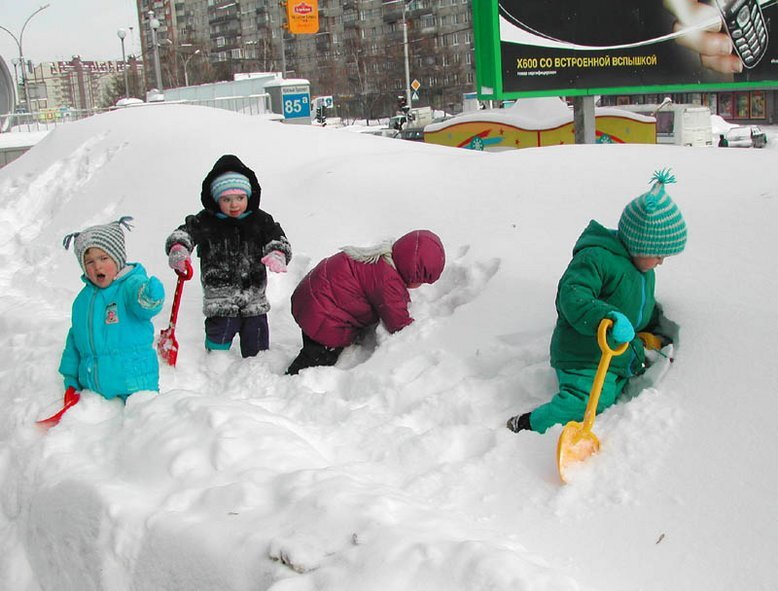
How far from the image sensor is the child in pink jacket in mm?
4219

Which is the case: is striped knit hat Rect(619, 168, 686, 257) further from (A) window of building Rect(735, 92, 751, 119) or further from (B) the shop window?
(B) the shop window

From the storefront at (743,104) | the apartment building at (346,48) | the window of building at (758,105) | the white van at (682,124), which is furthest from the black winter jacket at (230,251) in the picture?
the apartment building at (346,48)

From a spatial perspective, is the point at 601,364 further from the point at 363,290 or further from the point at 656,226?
the point at 363,290

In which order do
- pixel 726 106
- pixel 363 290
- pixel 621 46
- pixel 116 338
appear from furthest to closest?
pixel 726 106
pixel 621 46
pixel 363 290
pixel 116 338

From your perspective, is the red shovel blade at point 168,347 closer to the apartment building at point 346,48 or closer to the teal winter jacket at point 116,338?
the teal winter jacket at point 116,338

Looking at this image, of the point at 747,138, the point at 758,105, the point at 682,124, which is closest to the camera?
the point at 682,124

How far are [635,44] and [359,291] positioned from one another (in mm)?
10987

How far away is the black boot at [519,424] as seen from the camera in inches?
121

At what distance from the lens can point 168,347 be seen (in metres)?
4.67

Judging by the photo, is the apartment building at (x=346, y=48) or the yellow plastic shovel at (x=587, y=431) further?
the apartment building at (x=346, y=48)

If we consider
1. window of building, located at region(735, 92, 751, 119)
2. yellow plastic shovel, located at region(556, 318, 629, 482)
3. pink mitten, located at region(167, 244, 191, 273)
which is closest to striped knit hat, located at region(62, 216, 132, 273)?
pink mitten, located at region(167, 244, 191, 273)

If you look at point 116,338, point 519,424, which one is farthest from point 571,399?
point 116,338

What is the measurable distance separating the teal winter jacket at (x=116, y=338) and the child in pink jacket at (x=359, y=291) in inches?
32.5

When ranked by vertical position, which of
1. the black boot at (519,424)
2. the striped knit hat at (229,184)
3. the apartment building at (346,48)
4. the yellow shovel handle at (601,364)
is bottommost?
the black boot at (519,424)
